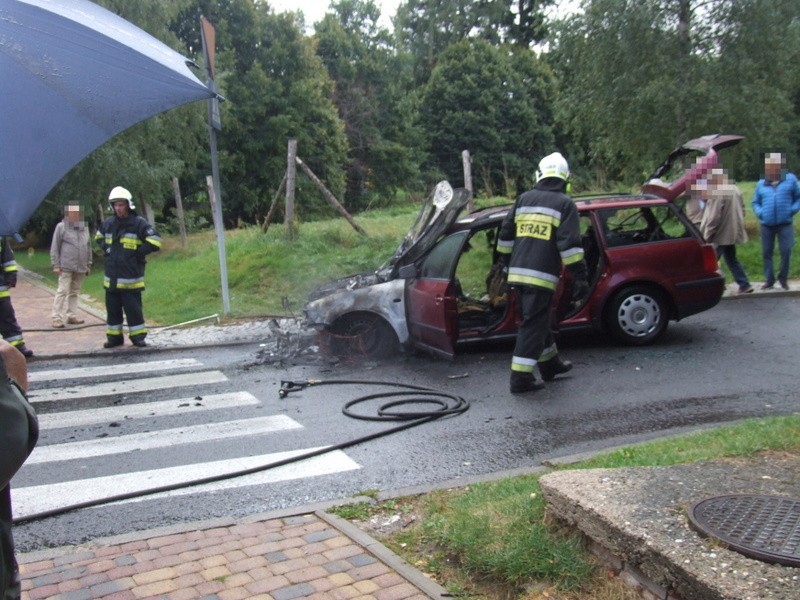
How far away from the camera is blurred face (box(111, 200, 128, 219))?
1031cm

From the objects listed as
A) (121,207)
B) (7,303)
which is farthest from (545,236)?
(7,303)

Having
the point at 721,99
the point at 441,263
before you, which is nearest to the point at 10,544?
the point at 441,263

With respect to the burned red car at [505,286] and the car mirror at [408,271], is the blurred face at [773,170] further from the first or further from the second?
the car mirror at [408,271]

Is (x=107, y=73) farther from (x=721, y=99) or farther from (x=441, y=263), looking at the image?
(x=721, y=99)

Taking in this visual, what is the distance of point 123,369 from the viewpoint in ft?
31.1

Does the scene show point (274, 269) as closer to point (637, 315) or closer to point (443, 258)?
point (443, 258)

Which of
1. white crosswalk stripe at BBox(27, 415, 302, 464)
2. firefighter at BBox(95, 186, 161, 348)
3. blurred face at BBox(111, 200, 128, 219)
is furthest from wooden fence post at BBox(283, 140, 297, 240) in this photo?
white crosswalk stripe at BBox(27, 415, 302, 464)

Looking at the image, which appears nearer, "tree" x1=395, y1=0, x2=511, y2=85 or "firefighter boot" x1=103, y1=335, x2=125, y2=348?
"firefighter boot" x1=103, y1=335, x2=125, y2=348

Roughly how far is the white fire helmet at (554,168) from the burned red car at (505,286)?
1.35 meters

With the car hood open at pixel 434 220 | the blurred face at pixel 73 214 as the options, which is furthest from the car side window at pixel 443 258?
the blurred face at pixel 73 214

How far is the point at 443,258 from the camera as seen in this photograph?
8.55 metres

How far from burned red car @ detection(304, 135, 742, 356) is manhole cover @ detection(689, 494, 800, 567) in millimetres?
4721

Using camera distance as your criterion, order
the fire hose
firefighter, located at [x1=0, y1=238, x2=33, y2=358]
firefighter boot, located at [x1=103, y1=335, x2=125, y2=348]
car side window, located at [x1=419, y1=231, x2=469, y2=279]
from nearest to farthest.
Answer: the fire hose → car side window, located at [x1=419, y1=231, x2=469, y2=279] → firefighter, located at [x1=0, y1=238, x2=33, y2=358] → firefighter boot, located at [x1=103, y1=335, x2=125, y2=348]

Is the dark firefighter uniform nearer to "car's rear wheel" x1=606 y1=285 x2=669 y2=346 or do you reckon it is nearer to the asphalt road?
the asphalt road
